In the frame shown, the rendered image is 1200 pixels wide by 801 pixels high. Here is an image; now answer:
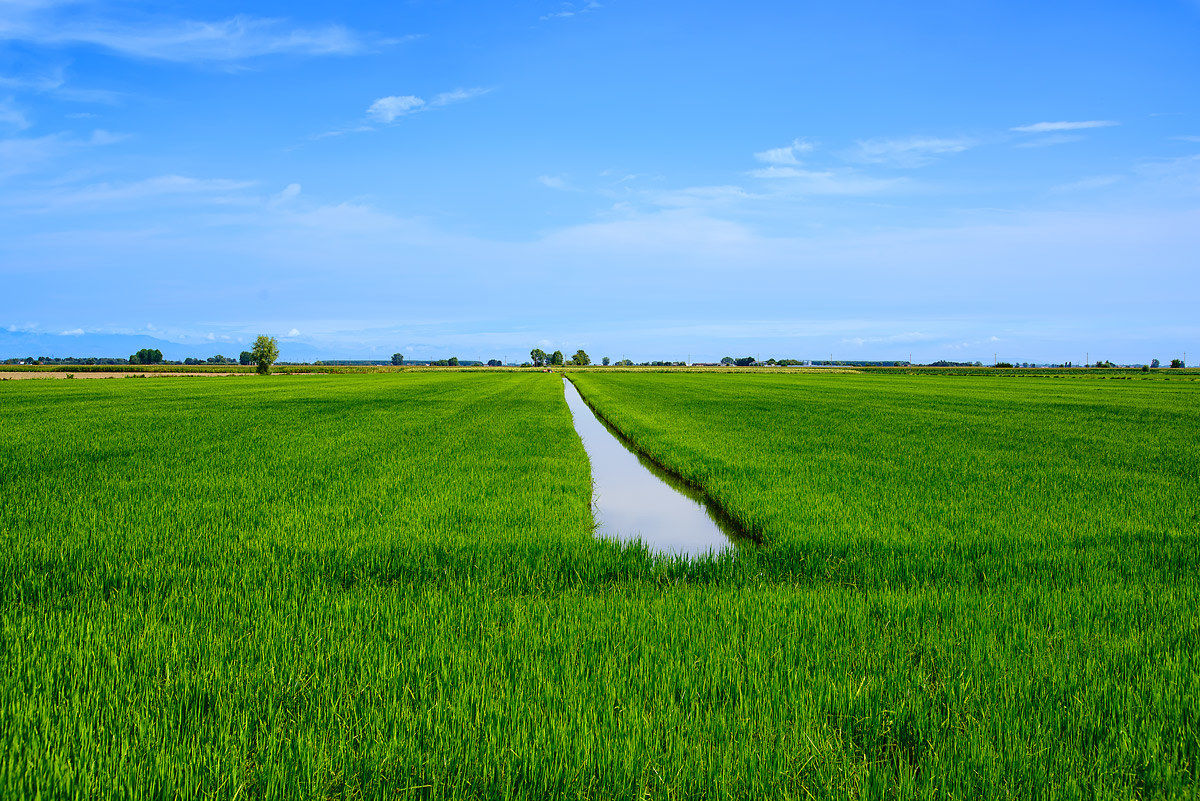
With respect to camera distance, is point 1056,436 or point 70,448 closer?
point 70,448

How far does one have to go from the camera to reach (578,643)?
13.0 ft

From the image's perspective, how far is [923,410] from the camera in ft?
82.1

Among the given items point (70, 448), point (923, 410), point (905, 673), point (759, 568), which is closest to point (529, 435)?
point (70, 448)

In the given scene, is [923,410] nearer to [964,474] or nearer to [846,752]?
[964,474]

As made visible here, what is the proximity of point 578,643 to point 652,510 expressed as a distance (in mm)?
5805

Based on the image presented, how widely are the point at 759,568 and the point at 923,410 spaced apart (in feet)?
74.5

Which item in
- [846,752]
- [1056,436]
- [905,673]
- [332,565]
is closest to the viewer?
[846,752]

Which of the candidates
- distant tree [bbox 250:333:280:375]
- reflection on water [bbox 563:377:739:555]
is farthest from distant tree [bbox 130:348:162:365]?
reflection on water [bbox 563:377:739:555]

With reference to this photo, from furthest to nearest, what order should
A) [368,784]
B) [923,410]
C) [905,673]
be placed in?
[923,410] → [905,673] → [368,784]

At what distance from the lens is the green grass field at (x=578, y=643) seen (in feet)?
8.73

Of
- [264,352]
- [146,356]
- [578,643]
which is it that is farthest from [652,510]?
[146,356]

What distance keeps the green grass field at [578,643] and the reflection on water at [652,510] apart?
575 mm

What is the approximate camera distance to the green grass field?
8.73ft

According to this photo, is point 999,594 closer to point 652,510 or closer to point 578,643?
point 578,643
